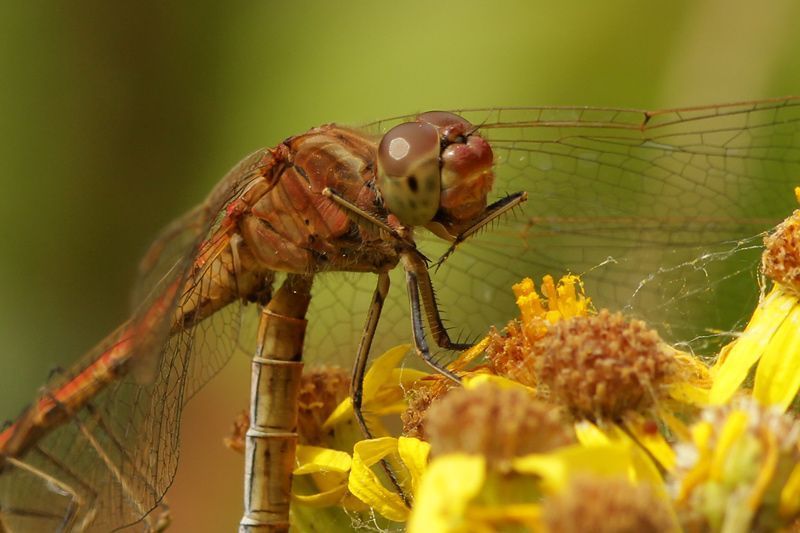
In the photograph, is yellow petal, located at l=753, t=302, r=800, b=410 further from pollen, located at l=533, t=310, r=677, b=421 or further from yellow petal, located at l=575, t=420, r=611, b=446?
yellow petal, located at l=575, t=420, r=611, b=446

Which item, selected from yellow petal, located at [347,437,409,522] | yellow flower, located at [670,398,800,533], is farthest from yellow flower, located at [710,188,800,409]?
yellow petal, located at [347,437,409,522]

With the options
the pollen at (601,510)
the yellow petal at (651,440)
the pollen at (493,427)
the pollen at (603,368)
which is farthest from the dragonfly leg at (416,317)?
the pollen at (601,510)

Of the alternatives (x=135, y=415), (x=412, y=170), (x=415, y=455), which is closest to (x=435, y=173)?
(x=412, y=170)

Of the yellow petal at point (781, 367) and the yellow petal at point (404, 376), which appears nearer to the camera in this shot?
the yellow petal at point (781, 367)

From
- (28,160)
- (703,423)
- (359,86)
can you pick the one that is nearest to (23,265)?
(28,160)

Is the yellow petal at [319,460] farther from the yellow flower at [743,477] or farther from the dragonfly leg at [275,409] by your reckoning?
the yellow flower at [743,477]

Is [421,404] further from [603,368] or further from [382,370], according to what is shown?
[603,368]
